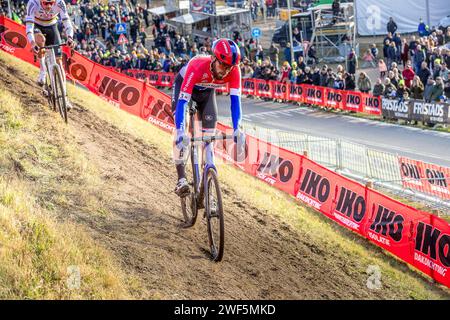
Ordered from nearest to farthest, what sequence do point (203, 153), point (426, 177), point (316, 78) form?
point (203, 153)
point (426, 177)
point (316, 78)

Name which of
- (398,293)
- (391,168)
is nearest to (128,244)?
(398,293)

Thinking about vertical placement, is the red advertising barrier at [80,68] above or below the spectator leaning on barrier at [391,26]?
below

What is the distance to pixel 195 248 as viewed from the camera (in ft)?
32.5

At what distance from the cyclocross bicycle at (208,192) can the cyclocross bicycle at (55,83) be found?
470 cm

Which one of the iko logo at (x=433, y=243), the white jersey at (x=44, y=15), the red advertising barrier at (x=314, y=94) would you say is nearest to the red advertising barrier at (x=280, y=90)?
the red advertising barrier at (x=314, y=94)

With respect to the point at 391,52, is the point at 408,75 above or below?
below

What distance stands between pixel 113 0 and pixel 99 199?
32696mm

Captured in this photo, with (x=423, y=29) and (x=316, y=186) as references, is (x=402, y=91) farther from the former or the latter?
(x=316, y=186)

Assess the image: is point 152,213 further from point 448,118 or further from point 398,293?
point 448,118

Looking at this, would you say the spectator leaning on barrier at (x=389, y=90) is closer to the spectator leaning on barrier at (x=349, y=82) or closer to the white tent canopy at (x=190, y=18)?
the spectator leaning on barrier at (x=349, y=82)

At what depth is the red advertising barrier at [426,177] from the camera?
1661 centimetres

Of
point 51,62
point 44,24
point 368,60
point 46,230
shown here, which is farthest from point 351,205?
point 368,60

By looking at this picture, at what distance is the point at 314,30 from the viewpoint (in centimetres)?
3781

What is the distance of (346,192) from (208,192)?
6771 mm
